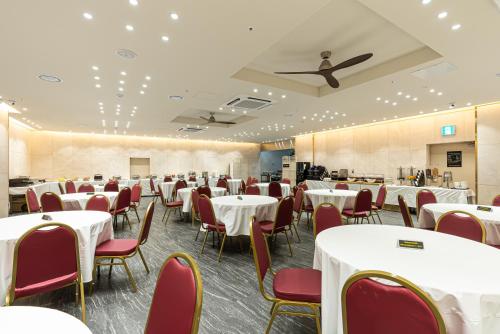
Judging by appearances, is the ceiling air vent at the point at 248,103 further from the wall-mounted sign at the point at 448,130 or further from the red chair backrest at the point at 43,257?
the wall-mounted sign at the point at 448,130

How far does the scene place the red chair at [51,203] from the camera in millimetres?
4407

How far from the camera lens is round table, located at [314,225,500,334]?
1243 millimetres

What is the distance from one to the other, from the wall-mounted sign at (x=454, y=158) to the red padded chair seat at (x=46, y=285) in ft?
37.4

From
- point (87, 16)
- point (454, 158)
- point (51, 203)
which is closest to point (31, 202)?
point (51, 203)

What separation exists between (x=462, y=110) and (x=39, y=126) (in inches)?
667

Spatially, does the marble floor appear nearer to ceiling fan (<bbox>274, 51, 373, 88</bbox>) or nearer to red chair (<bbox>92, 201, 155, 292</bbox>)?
red chair (<bbox>92, 201, 155, 292</bbox>)

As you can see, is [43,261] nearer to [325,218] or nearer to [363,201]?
[325,218]

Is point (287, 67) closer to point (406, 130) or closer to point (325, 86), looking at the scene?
point (325, 86)

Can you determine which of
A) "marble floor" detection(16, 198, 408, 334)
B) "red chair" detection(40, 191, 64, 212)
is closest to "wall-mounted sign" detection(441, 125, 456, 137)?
"marble floor" detection(16, 198, 408, 334)

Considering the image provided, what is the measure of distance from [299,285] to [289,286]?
9 cm

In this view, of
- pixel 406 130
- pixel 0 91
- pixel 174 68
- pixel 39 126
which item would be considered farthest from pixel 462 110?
pixel 39 126

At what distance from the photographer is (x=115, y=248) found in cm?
302

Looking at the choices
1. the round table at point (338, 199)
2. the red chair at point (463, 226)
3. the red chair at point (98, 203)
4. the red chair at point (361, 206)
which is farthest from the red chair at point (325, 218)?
the red chair at point (98, 203)

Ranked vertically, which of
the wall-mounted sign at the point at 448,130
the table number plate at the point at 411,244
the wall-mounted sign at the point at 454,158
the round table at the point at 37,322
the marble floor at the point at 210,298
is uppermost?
the wall-mounted sign at the point at 448,130
